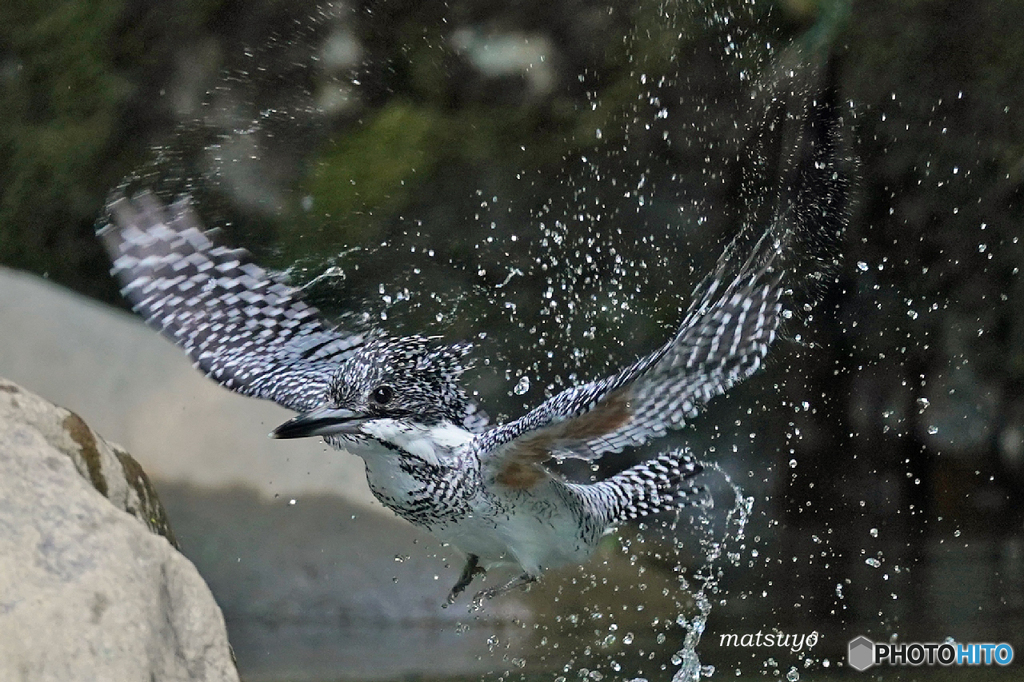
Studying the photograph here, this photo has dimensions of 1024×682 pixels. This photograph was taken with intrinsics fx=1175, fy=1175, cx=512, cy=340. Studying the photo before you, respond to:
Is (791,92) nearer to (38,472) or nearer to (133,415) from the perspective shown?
(133,415)

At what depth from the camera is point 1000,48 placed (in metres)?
5.32

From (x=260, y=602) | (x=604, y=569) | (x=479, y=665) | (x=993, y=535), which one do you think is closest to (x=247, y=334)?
(x=479, y=665)

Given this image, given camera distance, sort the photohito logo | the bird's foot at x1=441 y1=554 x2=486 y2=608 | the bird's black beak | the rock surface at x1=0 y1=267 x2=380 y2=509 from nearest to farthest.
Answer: the bird's black beak, the bird's foot at x1=441 y1=554 x2=486 y2=608, the photohito logo, the rock surface at x1=0 y1=267 x2=380 y2=509

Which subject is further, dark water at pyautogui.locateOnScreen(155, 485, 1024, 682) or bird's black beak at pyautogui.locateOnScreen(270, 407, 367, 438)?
dark water at pyautogui.locateOnScreen(155, 485, 1024, 682)

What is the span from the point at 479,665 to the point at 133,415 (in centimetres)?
227

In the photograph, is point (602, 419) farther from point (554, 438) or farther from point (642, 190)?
point (642, 190)

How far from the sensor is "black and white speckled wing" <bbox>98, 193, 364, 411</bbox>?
305cm

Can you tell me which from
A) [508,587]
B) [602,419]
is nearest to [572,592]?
[508,587]

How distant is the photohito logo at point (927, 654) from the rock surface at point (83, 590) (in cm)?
225

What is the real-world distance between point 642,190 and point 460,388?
8.35 ft

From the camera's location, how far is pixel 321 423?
8.43 feet

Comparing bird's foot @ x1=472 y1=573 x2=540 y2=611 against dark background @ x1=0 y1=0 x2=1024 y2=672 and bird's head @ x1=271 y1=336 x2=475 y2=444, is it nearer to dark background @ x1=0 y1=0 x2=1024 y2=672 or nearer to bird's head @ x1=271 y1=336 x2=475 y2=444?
bird's head @ x1=271 y1=336 x2=475 y2=444

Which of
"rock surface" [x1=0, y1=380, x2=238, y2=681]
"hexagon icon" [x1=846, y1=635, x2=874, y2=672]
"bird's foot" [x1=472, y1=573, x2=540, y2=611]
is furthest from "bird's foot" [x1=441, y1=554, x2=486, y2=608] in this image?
"hexagon icon" [x1=846, y1=635, x2=874, y2=672]

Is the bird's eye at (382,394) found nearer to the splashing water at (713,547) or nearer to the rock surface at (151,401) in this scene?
the splashing water at (713,547)
